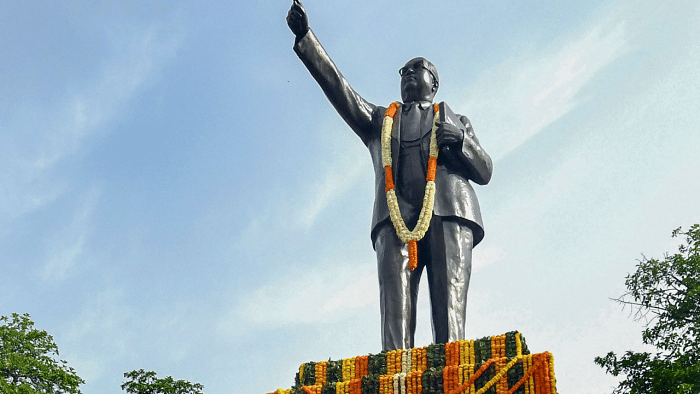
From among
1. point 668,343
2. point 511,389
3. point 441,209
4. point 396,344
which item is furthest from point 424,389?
point 668,343

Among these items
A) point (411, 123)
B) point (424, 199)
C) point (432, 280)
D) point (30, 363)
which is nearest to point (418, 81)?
point (411, 123)

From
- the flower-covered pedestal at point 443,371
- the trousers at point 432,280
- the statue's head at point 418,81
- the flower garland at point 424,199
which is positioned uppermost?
the statue's head at point 418,81

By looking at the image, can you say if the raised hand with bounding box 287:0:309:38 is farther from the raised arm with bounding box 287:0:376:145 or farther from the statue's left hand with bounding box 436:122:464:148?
the statue's left hand with bounding box 436:122:464:148

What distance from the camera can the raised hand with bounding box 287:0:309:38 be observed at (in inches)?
295

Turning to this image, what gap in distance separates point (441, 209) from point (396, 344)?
1209 millimetres

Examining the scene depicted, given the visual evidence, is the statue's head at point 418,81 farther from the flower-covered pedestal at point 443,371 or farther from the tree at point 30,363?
the tree at point 30,363

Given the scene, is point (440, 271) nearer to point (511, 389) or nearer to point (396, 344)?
point (396, 344)

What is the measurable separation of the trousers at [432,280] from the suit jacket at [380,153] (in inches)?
5.0

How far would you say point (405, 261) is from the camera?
6.84m

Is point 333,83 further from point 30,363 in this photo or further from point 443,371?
point 30,363

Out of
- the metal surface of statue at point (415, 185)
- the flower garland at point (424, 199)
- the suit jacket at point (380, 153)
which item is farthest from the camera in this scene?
the suit jacket at point (380, 153)

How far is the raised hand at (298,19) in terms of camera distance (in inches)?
295

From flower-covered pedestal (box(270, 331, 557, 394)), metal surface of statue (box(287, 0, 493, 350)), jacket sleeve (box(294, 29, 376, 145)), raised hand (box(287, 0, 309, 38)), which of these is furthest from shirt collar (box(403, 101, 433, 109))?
flower-covered pedestal (box(270, 331, 557, 394))

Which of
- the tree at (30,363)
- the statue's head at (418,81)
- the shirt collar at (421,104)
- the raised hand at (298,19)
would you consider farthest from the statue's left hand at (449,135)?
the tree at (30,363)
